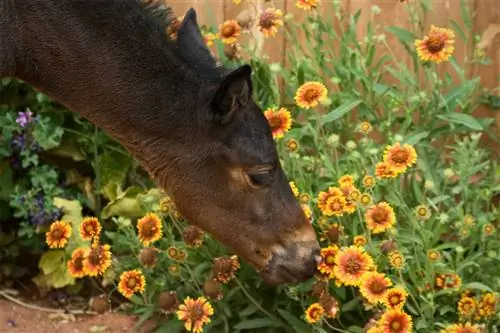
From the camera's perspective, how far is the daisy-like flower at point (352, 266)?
4.10 meters

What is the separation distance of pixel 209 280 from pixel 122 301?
1.28 meters

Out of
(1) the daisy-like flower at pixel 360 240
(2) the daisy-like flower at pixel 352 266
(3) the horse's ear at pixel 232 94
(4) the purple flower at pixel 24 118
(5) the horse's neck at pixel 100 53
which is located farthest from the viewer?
(4) the purple flower at pixel 24 118

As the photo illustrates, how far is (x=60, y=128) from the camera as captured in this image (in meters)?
5.55

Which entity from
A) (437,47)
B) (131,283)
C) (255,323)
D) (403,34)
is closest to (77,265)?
(131,283)

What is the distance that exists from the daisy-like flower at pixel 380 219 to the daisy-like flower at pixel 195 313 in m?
0.82

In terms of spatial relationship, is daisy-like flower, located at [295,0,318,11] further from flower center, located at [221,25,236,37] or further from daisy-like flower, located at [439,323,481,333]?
daisy-like flower, located at [439,323,481,333]

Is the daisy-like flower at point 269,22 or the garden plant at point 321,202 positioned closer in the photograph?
the garden plant at point 321,202

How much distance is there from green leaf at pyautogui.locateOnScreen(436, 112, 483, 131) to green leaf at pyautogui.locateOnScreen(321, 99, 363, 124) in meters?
0.43

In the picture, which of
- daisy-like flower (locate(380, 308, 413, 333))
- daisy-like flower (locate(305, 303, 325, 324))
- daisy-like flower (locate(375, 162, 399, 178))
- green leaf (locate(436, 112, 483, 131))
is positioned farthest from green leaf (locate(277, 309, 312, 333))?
green leaf (locate(436, 112, 483, 131))

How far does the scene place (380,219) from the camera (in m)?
4.13

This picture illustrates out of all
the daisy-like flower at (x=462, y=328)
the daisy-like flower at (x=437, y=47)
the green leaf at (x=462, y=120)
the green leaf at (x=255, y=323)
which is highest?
the daisy-like flower at (x=437, y=47)

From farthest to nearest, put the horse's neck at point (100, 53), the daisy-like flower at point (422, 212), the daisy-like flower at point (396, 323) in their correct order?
1. the daisy-like flower at point (422, 212)
2. the daisy-like flower at point (396, 323)
3. the horse's neck at point (100, 53)

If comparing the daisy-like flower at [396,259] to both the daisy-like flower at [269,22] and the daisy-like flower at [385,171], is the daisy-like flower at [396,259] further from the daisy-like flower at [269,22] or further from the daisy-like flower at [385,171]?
the daisy-like flower at [269,22]

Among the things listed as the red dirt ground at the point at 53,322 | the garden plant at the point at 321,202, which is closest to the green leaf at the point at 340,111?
the garden plant at the point at 321,202
